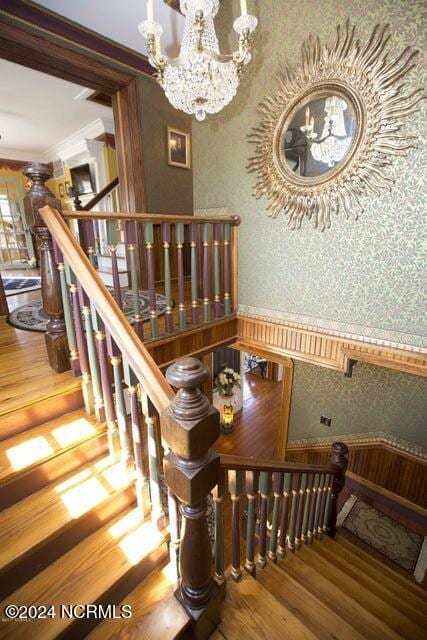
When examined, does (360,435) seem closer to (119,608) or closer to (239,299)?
(239,299)

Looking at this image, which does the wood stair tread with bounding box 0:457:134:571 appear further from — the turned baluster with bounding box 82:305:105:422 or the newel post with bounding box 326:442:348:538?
the newel post with bounding box 326:442:348:538

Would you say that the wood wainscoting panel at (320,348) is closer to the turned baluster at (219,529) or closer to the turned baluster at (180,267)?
the turned baluster at (180,267)

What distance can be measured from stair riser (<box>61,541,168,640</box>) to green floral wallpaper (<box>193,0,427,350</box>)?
5.86 feet

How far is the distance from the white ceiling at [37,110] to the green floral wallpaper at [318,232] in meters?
2.87

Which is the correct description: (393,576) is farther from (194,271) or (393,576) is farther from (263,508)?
(194,271)

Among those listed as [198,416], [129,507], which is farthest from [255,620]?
[198,416]

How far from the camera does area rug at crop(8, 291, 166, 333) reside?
2590mm

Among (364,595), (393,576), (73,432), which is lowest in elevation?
(393,576)

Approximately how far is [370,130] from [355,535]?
13.7 ft

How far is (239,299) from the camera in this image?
2764 mm

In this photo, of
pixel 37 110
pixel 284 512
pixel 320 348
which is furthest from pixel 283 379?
pixel 37 110

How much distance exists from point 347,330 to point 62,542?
6.75ft

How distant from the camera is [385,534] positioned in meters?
3.48

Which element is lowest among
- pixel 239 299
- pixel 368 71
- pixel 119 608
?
pixel 119 608
